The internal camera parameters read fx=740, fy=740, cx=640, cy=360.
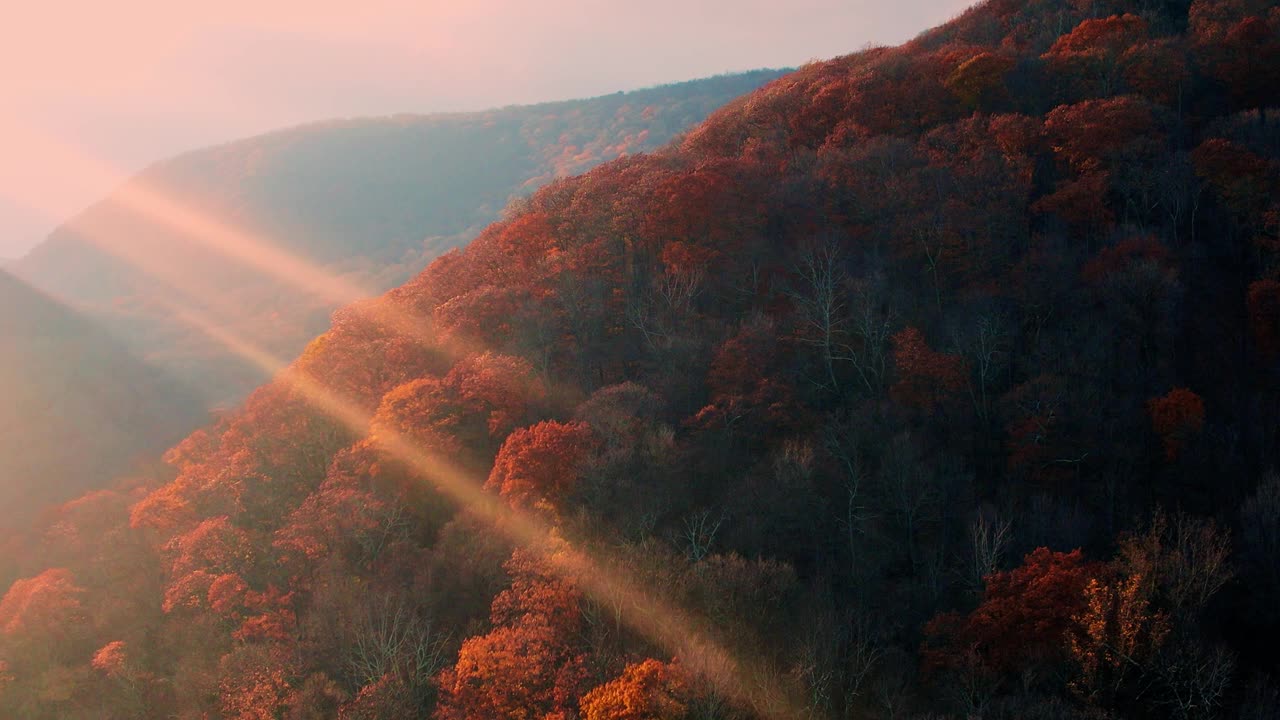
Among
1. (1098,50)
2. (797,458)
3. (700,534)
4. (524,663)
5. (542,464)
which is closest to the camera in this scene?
(524,663)

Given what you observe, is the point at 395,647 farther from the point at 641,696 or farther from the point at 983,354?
the point at 983,354

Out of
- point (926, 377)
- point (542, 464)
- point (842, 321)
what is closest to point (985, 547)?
point (926, 377)

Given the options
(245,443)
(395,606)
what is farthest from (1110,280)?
(245,443)

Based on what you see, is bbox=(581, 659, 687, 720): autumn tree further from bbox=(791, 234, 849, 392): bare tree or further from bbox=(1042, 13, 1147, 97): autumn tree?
bbox=(1042, 13, 1147, 97): autumn tree

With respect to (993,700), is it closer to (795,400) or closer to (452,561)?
(795,400)

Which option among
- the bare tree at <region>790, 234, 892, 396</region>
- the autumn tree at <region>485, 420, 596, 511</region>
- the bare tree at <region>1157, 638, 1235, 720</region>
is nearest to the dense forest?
the bare tree at <region>1157, 638, 1235, 720</region>

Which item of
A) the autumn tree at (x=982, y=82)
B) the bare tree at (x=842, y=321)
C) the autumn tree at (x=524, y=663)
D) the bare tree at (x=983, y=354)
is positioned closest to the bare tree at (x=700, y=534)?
the autumn tree at (x=524, y=663)
